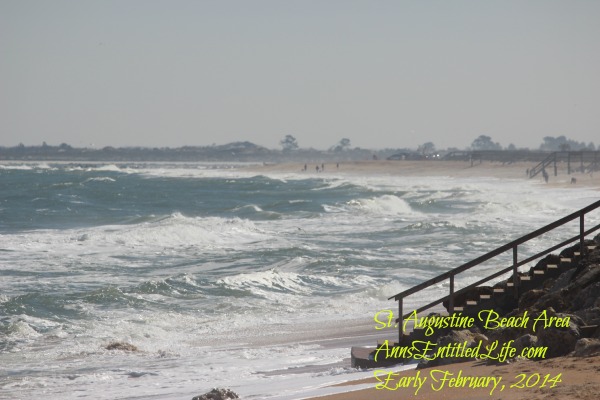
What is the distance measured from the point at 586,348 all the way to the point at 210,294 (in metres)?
13.0

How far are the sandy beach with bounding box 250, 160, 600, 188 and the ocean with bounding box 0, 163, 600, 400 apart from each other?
4257 cm

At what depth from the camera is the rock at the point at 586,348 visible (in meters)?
9.35

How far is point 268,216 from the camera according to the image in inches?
1996

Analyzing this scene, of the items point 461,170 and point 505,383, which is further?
point 461,170

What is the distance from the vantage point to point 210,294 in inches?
852

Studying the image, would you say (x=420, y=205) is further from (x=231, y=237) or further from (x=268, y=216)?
(x=231, y=237)

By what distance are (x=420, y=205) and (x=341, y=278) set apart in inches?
1460

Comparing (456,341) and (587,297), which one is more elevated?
(587,297)

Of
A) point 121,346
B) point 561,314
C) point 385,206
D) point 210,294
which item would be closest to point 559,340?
point 561,314

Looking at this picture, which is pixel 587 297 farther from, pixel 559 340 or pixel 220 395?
pixel 220 395

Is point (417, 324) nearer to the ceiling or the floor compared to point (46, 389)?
nearer to the ceiling

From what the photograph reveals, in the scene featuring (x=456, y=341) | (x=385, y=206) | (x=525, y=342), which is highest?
(x=525, y=342)

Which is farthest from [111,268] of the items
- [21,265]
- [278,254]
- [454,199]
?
[454,199]

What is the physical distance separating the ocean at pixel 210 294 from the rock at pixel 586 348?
2453 mm
